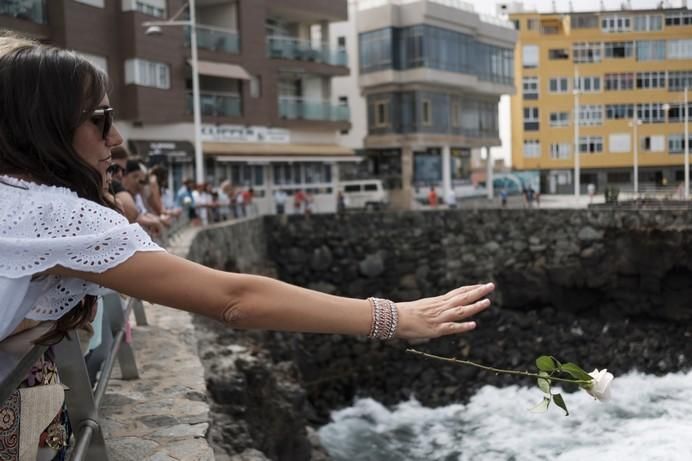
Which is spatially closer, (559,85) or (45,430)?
(45,430)

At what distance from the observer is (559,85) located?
45.2m

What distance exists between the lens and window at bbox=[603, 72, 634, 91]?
3909 cm

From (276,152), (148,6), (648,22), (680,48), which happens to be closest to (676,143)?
(680,48)

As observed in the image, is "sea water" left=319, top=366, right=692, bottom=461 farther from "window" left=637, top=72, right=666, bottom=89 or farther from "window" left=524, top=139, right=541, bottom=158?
"window" left=524, top=139, right=541, bottom=158

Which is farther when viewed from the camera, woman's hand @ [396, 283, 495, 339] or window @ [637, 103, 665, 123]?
window @ [637, 103, 665, 123]

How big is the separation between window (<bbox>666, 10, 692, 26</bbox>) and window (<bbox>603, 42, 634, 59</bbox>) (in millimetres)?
8547

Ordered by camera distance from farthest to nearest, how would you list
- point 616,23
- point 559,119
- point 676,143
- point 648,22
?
point 559,119 → point 676,143 → point 616,23 → point 648,22

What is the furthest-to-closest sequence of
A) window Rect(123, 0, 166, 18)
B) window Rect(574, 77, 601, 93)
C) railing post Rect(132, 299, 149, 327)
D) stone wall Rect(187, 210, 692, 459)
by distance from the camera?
window Rect(574, 77, 601, 93) → window Rect(123, 0, 166, 18) → stone wall Rect(187, 210, 692, 459) → railing post Rect(132, 299, 149, 327)

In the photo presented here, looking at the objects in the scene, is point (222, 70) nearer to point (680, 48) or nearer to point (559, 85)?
point (680, 48)

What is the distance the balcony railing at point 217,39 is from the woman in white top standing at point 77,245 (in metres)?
26.0

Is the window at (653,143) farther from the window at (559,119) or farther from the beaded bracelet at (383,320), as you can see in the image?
the beaded bracelet at (383,320)

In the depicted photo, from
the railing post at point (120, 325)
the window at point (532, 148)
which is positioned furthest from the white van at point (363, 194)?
the railing post at point (120, 325)

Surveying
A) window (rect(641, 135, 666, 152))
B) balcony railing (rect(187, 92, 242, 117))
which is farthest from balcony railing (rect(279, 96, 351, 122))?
window (rect(641, 135, 666, 152))

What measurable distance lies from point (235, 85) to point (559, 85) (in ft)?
76.2
